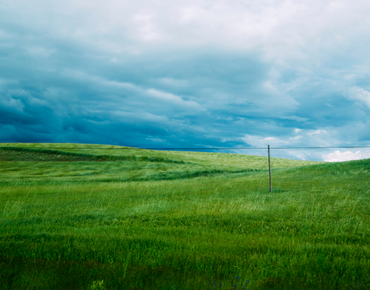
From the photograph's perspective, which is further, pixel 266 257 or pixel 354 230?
pixel 354 230

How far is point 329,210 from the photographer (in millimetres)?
12586

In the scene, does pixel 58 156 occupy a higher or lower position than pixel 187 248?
higher

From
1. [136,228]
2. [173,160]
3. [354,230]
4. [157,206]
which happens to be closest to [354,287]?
[354,230]

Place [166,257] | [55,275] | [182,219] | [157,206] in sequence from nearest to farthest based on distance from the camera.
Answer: [55,275], [166,257], [182,219], [157,206]

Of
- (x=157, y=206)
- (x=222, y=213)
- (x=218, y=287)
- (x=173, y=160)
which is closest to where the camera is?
(x=218, y=287)

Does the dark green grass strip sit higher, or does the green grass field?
the dark green grass strip

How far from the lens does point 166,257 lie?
6.09 meters

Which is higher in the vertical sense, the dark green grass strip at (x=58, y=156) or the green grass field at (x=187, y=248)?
the dark green grass strip at (x=58, y=156)

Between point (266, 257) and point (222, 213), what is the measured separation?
216 inches

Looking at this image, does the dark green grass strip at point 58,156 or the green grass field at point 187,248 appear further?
the dark green grass strip at point 58,156

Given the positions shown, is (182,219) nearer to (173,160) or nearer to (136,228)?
(136,228)

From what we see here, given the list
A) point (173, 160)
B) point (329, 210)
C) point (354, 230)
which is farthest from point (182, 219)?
point (173, 160)

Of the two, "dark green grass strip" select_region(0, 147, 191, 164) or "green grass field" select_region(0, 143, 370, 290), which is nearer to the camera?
"green grass field" select_region(0, 143, 370, 290)

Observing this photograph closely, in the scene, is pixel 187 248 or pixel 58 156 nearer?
pixel 187 248
